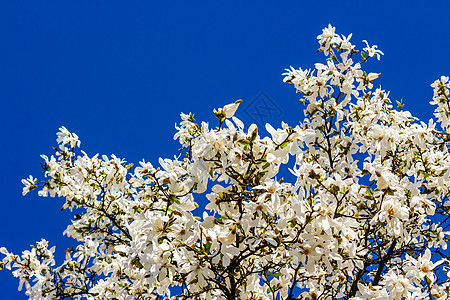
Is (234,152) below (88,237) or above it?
below

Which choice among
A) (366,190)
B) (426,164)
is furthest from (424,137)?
(366,190)

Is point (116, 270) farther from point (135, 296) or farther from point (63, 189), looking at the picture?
point (63, 189)

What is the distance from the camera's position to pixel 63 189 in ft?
22.3

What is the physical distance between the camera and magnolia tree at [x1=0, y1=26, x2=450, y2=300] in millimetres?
3309

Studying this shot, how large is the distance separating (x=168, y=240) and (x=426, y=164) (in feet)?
13.2

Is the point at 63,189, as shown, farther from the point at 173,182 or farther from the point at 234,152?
the point at 234,152

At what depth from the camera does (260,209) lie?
3.27 m

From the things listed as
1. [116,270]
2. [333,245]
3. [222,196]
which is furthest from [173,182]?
[116,270]

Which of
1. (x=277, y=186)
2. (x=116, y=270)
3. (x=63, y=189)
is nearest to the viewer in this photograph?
(x=277, y=186)

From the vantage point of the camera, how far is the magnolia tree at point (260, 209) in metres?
3.31

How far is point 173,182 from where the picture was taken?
3.45 metres

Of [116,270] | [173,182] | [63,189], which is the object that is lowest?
[173,182]

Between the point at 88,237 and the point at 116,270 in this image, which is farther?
the point at 88,237

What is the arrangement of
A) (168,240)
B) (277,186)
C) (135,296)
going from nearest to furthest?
(277,186), (168,240), (135,296)
